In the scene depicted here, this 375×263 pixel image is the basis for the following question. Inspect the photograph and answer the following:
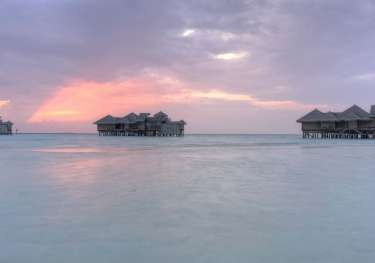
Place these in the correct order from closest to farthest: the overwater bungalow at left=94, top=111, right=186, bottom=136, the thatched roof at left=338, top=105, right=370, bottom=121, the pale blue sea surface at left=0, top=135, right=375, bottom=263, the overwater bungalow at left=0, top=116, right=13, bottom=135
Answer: the pale blue sea surface at left=0, top=135, right=375, bottom=263 < the thatched roof at left=338, top=105, right=370, bottom=121 < the overwater bungalow at left=94, top=111, right=186, bottom=136 < the overwater bungalow at left=0, top=116, right=13, bottom=135

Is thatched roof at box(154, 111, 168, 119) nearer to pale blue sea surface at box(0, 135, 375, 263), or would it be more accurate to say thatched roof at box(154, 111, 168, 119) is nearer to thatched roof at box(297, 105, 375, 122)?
thatched roof at box(297, 105, 375, 122)

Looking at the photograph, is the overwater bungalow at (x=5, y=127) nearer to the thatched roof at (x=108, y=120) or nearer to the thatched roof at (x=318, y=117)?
the thatched roof at (x=108, y=120)

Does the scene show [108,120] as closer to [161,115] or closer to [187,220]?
[161,115]

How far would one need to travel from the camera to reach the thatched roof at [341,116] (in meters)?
41.1

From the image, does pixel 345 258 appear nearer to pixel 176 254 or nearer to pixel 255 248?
pixel 255 248

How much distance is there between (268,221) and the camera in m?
4.57

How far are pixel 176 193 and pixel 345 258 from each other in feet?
12.0

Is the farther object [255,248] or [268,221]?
[268,221]

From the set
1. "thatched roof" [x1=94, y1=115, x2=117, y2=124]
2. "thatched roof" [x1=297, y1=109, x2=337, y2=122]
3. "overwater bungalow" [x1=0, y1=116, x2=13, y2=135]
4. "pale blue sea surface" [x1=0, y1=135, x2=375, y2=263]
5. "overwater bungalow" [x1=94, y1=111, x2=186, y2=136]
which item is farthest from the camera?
"overwater bungalow" [x1=0, y1=116, x2=13, y2=135]

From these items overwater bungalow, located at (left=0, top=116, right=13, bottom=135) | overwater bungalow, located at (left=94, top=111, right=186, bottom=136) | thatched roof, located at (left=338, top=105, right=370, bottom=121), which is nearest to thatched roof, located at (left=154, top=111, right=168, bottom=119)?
overwater bungalow, located at (left=94, top=111, right=186, bottom=136)

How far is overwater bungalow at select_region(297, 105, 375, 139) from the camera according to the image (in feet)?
134

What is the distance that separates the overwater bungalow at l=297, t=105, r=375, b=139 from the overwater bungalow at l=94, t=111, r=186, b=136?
21.7 meters

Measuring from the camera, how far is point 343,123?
4409 centimetres

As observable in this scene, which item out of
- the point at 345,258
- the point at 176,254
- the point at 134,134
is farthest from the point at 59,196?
the point at 134,134
